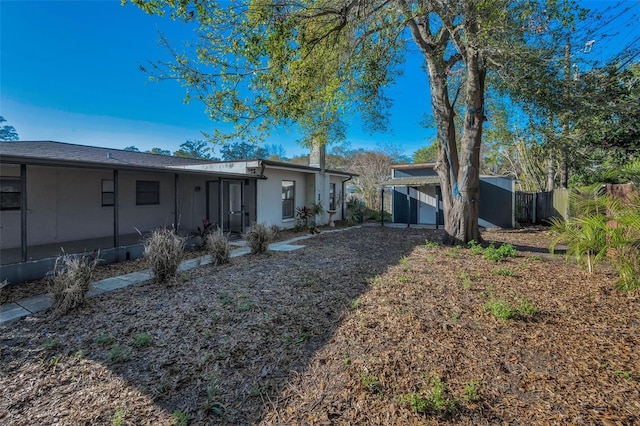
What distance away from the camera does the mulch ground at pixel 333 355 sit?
7.18 ft

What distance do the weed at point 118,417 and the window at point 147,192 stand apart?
9.58 metres

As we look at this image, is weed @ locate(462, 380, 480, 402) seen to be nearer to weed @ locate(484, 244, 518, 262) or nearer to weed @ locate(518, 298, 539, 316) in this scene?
weed @ locate(518, 298, 539, 316)

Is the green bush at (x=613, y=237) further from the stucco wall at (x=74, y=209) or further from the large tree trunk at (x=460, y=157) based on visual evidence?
the stucco wall at (x=74, y=209)

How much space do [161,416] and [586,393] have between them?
323cm

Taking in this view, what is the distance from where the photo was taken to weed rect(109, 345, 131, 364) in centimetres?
289

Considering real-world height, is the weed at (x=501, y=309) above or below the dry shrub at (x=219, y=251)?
below

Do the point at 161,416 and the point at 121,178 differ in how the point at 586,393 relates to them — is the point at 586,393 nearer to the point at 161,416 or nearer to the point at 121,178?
the point at 161,416

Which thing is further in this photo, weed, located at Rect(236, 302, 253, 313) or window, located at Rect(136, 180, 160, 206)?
window, located at Rect(136, 180, 160, 206)

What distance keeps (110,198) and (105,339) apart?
8.08 m

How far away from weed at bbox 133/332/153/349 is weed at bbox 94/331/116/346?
0.78 ft

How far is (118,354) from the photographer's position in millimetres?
2945

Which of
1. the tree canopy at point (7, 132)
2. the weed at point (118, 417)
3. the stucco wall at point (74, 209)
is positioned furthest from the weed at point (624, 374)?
the tree canopy at point (7, 132)

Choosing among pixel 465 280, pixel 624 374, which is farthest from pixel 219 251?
pixel 624 374

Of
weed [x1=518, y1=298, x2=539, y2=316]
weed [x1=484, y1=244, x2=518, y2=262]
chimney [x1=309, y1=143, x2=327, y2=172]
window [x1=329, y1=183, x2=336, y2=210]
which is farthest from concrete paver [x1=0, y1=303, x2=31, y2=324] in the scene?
window [x1=329, y1=183, x2=336, y2=210]
